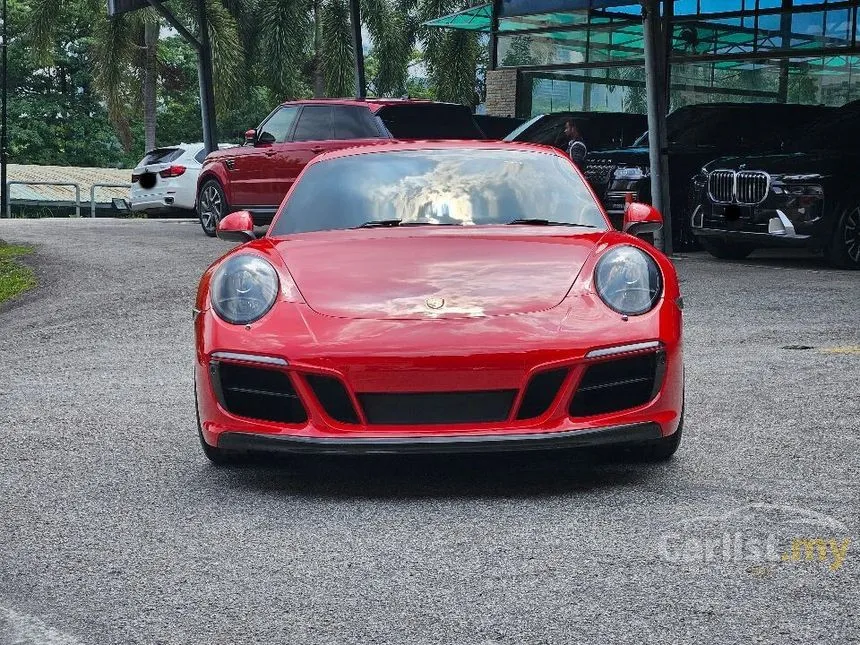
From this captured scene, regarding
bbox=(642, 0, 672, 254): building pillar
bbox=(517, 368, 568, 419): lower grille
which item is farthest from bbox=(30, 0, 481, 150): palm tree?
bbox=(517, 368, 568, 419): lower grille

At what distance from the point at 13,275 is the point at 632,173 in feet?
22.2

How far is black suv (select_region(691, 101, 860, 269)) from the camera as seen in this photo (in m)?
14.5

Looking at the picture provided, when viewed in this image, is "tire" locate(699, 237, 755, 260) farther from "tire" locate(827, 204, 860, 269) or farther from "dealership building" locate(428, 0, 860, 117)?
"dealership building" locate(428, 0, 860, 117)

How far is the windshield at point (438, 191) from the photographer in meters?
6.29

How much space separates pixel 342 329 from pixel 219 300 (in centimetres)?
56

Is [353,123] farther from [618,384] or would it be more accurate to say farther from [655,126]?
[618,384]

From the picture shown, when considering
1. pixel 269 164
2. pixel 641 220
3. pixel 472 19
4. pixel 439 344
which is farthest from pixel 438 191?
pixel 472 19

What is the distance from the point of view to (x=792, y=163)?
A: 48.1 feet

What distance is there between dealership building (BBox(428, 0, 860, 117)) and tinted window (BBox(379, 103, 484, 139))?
2.29m

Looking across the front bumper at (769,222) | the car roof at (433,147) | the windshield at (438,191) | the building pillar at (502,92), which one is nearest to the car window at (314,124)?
the front bumper at (769,222)

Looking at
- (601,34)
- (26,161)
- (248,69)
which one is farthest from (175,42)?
(601,34)

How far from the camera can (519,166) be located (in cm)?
661

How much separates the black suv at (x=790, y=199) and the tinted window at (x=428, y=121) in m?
3.01

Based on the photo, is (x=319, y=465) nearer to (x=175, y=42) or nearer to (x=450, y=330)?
(x=450, y=330)
